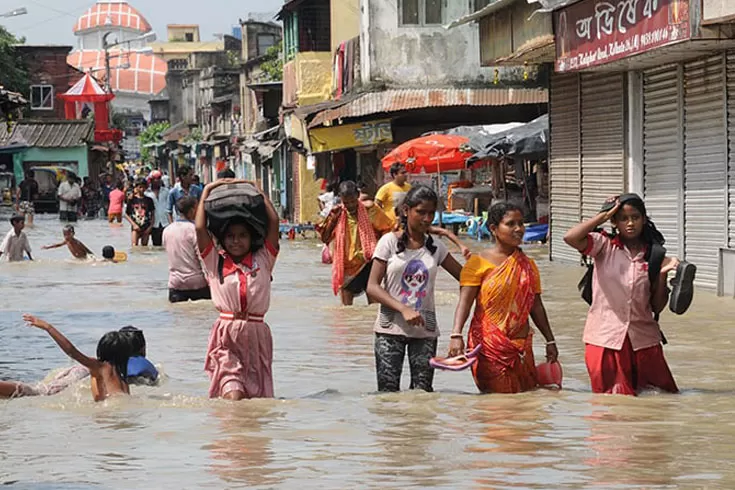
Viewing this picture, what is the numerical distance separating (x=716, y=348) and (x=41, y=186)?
2055 inches

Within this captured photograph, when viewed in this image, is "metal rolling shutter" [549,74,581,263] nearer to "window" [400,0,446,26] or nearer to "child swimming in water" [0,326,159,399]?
"window" [400,0,446,26]

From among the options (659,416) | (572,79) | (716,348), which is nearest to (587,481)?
(659,416)

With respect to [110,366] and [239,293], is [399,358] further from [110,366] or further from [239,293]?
[110,366]

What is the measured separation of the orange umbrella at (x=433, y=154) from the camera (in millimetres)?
28094

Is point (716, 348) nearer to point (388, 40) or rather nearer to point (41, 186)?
point (388, 40)

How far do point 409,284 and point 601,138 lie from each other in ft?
39.9

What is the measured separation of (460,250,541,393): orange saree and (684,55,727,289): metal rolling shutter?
8094 millimetres

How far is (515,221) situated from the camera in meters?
8.44

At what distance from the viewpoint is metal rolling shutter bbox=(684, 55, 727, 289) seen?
16.2 m

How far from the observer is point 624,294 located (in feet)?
28.0

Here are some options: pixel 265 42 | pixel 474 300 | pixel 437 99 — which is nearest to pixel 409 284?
pixel 474 300

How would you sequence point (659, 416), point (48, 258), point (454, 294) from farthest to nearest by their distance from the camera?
point (48, 258), point (454, 294), point (659, 416)

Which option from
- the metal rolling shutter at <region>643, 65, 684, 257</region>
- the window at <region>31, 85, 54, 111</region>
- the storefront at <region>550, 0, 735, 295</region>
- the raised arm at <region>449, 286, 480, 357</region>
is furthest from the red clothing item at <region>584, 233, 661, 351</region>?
the window at <region>31, 85, 54, 111</region>

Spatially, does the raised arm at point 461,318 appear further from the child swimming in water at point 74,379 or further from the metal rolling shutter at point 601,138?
the metal rolling shutter at point 601,138
